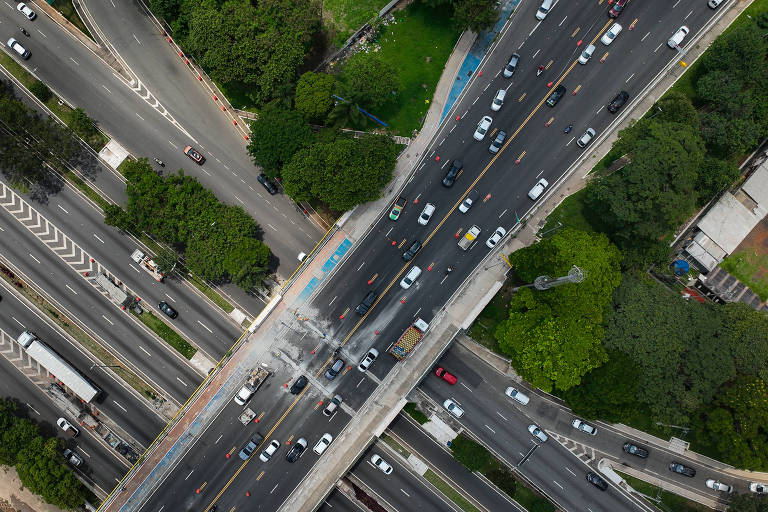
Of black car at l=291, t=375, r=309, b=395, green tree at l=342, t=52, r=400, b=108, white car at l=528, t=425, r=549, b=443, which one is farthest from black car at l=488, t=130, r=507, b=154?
black car at l=291, t=375, r=309, b=395

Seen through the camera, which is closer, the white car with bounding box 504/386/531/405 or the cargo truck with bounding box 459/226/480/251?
the cargo truck with bounding box 459/226/480/251

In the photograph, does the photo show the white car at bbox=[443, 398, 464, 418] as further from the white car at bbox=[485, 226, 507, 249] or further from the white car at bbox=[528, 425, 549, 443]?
the white car at bbox=[485, 226, 507, 249]

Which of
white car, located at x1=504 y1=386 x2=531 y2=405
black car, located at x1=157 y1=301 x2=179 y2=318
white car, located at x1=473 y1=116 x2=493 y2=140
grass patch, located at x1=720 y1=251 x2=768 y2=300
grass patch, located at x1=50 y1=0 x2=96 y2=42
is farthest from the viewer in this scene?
grass patch, located at x1=50 y1=0 x2=96 y2=42

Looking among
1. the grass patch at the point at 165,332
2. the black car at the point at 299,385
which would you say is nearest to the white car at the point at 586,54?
the black car at the point at 299,385

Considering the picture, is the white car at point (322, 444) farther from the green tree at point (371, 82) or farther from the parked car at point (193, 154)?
the green tree at point (371, 82)

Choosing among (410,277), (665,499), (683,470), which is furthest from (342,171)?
(665,499)

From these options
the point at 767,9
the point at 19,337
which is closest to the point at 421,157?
the point at 767,9

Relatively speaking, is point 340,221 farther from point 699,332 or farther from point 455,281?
point 699,332
